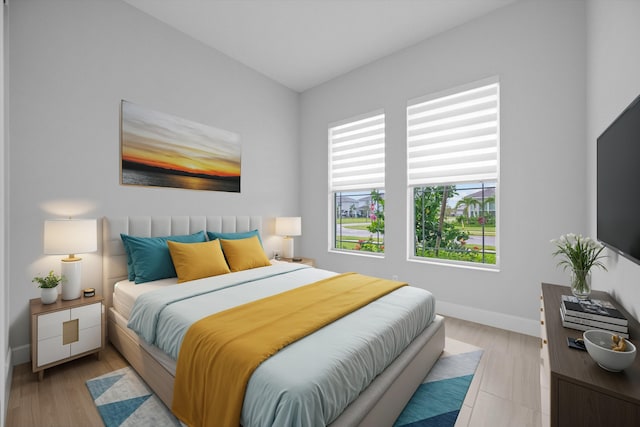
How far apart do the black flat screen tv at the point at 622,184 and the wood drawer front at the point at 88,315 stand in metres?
3.30

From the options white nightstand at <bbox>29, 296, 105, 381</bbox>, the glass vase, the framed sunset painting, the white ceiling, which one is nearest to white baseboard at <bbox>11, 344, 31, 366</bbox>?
white nightstand at <bbox>29, 296, 105, 381</bbox>

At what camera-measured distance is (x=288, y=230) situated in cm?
393

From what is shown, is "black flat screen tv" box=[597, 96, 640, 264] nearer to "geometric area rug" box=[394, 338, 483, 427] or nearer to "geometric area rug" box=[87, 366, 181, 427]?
"geometric area rug" box=[394, 338, 483, 427]

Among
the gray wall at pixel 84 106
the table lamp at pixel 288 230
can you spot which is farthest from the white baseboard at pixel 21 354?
the table lamp at pixel 288 230

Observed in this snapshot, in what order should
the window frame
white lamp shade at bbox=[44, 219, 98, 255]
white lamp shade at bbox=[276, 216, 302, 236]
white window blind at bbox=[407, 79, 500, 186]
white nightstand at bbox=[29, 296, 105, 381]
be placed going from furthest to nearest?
1. white lamp shade at bbox=[276, 216, 302, 236]
2. the window frame
3. white window blind at bbox=[407, 79, 500, 186]
4. white lamp shade at bbox=[44, 219, 98, 255]
5. white nightstand at bbox=[29, 296, 105, 381]

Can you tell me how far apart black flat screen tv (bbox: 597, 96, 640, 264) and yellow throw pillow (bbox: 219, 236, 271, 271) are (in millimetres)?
2773

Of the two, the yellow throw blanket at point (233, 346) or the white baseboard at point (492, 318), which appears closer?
the yellow throw blanket at point (233, 346)

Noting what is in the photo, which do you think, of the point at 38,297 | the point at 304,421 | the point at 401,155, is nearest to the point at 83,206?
the point at 38,297

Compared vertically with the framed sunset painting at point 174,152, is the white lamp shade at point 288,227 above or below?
below

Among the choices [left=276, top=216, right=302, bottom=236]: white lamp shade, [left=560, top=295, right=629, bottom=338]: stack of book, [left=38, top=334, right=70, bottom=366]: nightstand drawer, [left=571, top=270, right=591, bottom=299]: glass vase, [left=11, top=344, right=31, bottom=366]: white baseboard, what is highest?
[left=276, top=216, right=302, bottom=236]: white lamp shade

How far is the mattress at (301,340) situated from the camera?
1.08 meters

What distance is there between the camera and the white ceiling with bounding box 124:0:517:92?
2.74 m

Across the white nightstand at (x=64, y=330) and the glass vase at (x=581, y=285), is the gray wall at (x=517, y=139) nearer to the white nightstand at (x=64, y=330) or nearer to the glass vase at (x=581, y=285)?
the glass vase at (x=581, y=285)

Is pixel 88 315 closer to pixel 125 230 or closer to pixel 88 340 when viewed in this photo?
pixel 88 340
